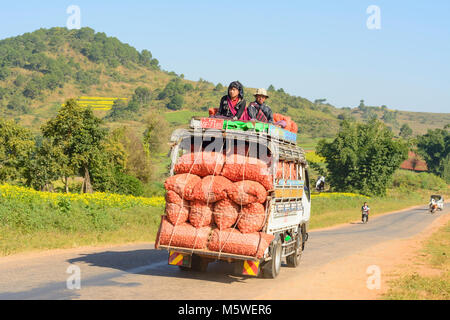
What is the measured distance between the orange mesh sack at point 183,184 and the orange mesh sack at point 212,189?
4.4 inches

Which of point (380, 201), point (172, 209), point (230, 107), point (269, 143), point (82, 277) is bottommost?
point (380, 201)

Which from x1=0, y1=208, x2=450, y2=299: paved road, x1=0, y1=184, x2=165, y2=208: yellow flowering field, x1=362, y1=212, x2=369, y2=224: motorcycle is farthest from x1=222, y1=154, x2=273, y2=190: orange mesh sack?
x1=362, y1=212, x2=369, y2=224: motorcycle

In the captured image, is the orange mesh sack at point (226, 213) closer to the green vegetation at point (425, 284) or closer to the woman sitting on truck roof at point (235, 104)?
the woman sitting on truck roof at point (235, 104)

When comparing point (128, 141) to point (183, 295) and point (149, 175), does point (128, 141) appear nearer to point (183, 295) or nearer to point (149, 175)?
point (149, 175)

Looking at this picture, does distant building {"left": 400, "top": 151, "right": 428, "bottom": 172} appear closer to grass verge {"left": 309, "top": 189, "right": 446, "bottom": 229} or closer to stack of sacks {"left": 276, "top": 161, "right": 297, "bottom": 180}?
grass verge {"left": 309, "top": 189, "right": 446, "bottom": 229}

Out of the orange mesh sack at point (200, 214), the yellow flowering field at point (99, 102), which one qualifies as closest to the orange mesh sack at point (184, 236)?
the orange mesh sack at point (200, 214)

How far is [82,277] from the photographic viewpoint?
11.2 m

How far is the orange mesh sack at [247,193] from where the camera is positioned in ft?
35.9

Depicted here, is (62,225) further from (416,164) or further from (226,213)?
(416,164)

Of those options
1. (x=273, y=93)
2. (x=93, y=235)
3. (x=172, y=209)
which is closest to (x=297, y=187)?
(x=172, y=209)

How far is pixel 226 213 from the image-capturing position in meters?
11.1
